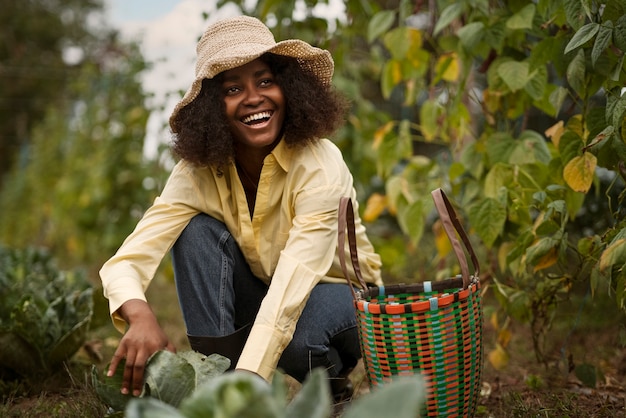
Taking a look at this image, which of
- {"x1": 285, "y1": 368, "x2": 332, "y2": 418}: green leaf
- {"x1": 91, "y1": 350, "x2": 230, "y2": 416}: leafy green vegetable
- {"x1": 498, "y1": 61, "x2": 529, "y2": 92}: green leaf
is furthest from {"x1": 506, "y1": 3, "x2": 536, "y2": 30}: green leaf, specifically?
{"x1": 285, "y1": 368, "x2": 332, "y2": 418}: green leaf

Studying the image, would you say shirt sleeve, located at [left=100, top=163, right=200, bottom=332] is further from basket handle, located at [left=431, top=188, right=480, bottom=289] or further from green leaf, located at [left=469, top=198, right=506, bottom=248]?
green leaf, located at [left=469, top=198, right=506, bottom=248]

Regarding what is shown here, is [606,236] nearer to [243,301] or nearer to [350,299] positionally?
[350,299]

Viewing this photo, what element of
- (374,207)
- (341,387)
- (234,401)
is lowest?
(341,387)

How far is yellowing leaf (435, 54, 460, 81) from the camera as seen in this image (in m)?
2.54

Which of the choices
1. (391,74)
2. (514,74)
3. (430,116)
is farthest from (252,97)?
(391,74)

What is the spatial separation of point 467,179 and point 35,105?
1063 cm

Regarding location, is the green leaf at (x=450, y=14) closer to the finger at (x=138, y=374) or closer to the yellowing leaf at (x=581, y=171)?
the yellowing leaf at (x=581, y=171)

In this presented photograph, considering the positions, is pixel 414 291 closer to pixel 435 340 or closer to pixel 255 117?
pixel 435 340

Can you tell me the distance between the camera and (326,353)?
6.45 ft

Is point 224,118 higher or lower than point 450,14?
lower

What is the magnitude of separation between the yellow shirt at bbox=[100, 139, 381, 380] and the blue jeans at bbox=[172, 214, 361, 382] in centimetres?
5

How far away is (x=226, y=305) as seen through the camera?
196cm

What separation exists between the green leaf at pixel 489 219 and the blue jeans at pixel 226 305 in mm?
435

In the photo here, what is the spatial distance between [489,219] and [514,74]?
420 mm
